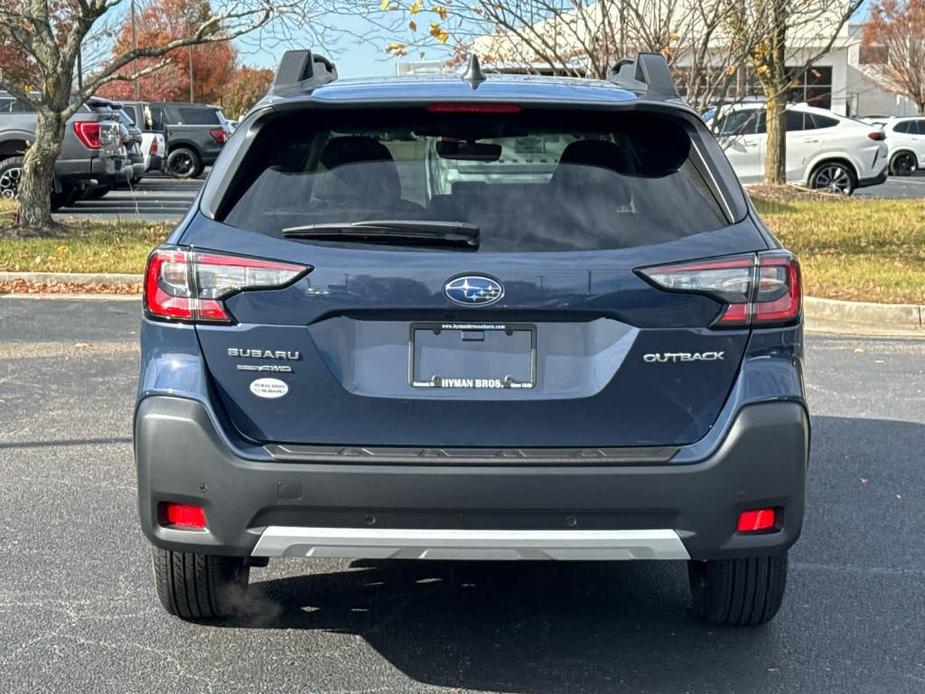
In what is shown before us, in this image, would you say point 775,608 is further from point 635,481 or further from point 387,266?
point 387,266

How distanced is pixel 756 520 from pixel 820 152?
76.1 ft

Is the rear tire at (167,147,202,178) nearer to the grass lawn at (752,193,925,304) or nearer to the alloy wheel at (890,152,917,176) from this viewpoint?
the grass lawn at (752,193,925,304)

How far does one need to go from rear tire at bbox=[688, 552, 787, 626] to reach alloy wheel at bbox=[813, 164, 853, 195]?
2257 centimetres

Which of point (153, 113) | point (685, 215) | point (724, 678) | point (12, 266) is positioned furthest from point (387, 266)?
point (153, 113)

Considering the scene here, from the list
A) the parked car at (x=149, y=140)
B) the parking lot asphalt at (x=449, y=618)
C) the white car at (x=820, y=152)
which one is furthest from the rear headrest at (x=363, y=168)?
the parked car at (x=149, y=140)

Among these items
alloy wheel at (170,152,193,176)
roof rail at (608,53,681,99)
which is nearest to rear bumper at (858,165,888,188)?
alloy wheel at (170,152,193,176)

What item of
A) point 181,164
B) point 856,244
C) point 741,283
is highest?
point 741,283

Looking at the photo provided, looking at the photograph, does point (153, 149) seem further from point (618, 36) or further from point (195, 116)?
point (618, 36)

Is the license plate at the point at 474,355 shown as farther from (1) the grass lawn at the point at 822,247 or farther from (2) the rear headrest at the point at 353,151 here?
(1) the grass lawn at the point at 822,247

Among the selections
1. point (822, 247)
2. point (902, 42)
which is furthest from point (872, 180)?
point (902, 42)

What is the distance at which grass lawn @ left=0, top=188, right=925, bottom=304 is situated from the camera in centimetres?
1263

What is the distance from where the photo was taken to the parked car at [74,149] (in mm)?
20750

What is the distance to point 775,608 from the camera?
432 cm

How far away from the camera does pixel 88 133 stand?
20750 millimetres
